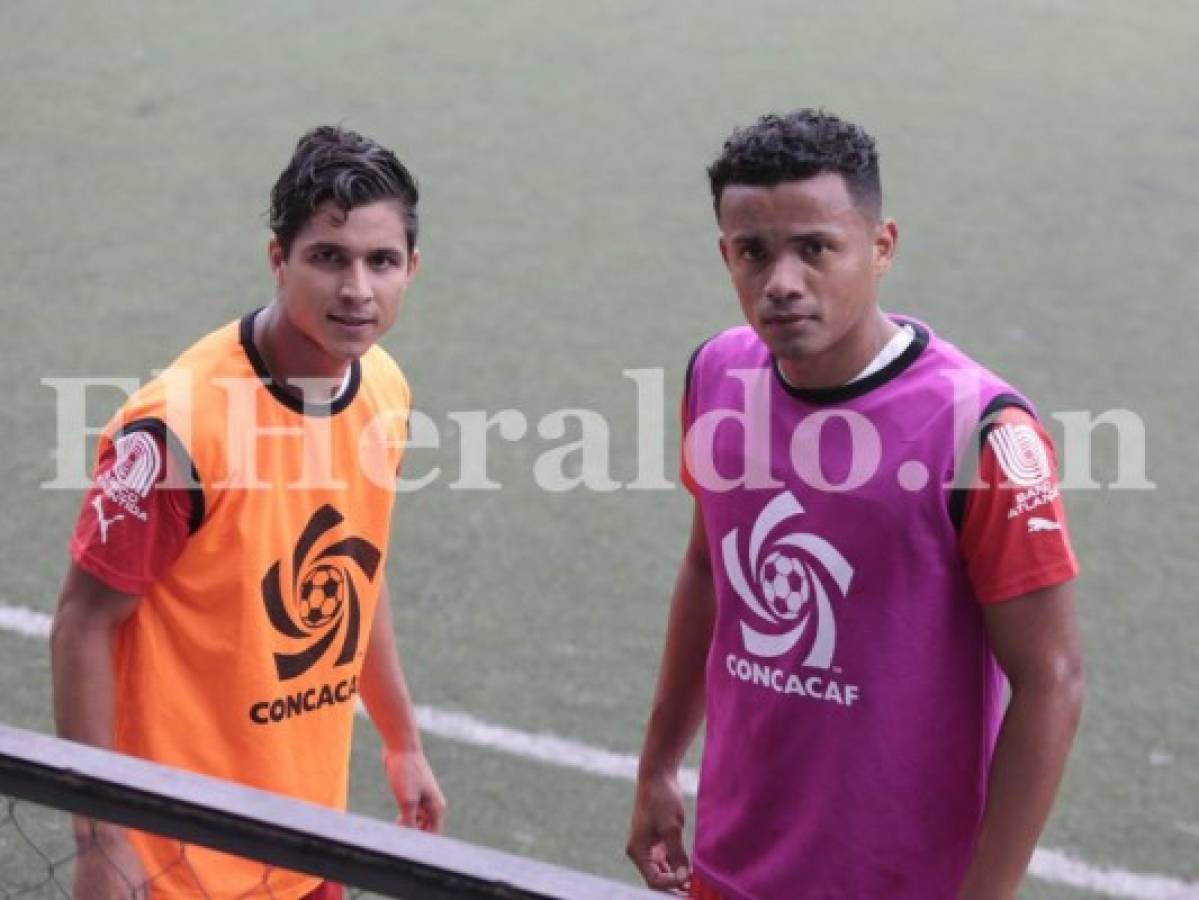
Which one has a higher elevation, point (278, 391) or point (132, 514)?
point (278, 391)

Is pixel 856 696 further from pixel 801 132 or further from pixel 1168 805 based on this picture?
pixel 1168 805

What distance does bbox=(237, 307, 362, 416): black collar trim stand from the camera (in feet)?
8.56

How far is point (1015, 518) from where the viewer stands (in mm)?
2158

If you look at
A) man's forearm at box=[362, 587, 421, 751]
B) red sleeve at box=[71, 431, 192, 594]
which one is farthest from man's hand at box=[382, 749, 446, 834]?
red sleeve at box=[71, 431, 192, 594]

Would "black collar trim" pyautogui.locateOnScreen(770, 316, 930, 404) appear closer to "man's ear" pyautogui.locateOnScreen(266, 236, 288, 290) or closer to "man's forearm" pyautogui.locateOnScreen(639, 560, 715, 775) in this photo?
"man's forearm" pyautogui.locateOnScreen(639, 560, 715, 775)

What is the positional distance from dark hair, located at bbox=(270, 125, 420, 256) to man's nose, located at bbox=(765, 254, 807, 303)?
0.64 m

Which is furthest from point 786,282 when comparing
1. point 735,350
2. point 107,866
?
point 107,866

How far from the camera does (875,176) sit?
2.39 m

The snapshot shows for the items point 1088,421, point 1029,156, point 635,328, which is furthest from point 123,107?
point 1088,421

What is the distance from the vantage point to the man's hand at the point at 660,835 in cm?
272

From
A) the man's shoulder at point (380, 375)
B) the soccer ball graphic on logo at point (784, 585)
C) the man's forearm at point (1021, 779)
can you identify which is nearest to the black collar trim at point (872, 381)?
the soccer ball graphic on logo at point (784, 585)

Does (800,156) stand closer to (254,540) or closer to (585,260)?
(254,540)

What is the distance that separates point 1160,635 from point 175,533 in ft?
11.0

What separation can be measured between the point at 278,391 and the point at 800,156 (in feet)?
2.69
